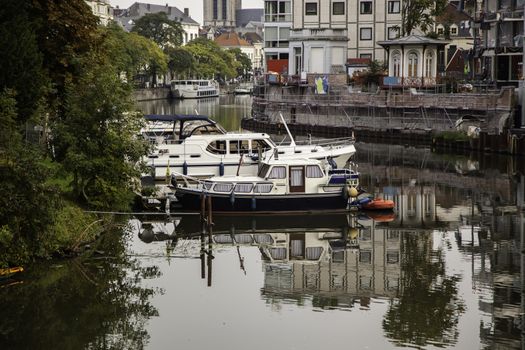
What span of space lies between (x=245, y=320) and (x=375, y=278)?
16.7 ft

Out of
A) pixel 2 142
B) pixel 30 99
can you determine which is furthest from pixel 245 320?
pixel 30 99

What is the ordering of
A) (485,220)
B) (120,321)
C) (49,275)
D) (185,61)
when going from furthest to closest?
(185,61), (485,220), (49,275), (120,321)

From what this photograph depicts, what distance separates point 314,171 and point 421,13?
4155cm

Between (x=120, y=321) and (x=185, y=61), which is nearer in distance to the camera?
(x=120, y=321)

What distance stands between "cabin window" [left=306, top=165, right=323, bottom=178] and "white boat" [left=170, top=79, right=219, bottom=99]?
10332 cm

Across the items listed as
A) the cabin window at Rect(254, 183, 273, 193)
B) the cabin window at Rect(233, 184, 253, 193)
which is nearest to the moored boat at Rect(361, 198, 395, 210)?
the cabin window at Rect(254, 183, 273, 193)

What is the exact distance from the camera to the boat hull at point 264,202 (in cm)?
3491

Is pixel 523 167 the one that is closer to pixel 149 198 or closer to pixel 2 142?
pixel 149 198

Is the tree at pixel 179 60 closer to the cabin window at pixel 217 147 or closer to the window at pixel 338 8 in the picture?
the window at pixel 338 8

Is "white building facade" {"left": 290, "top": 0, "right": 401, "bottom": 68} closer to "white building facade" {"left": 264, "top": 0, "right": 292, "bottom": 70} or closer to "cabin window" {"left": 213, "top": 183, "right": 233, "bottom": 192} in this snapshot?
"white building facade" {"left": 264, "top": 0, "right": 292, "bottom": 70}

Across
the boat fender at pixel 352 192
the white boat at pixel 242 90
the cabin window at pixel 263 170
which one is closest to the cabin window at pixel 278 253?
the boat fender at pixel 352 192

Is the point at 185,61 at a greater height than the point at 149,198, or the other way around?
the point at 185,61

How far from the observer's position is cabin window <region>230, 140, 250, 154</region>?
40531 mm

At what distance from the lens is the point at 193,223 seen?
34.2 metres
